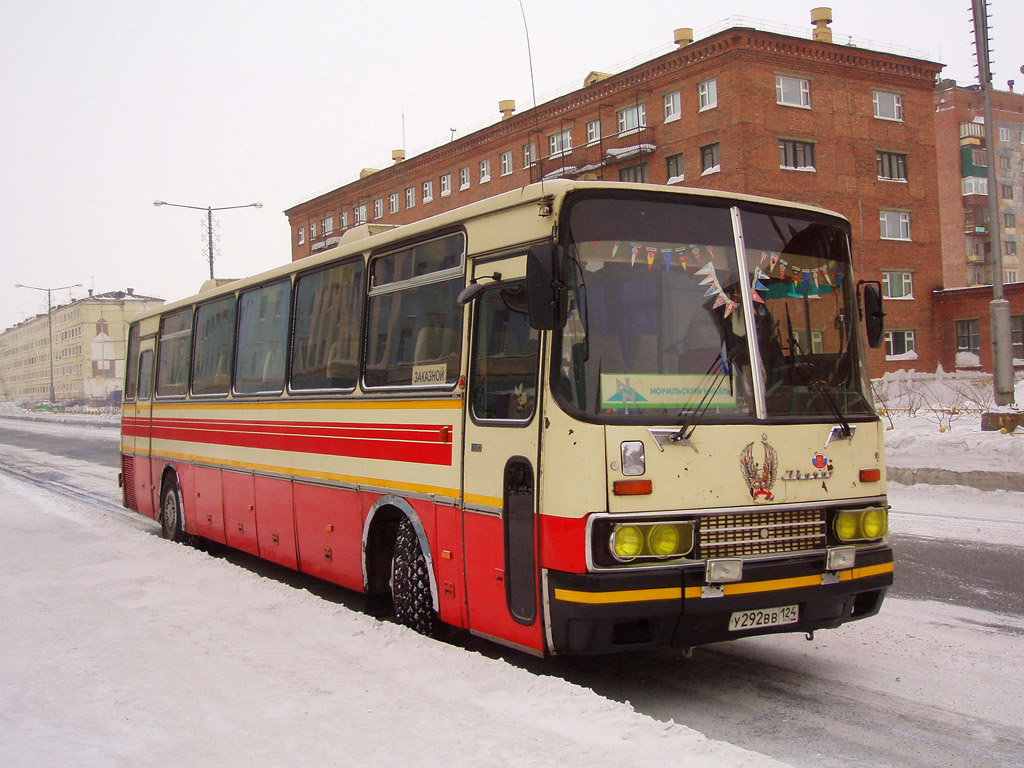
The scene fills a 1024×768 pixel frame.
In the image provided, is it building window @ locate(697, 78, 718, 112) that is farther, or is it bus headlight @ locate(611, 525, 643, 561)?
building window @ locate(697, 78, 718, 112)

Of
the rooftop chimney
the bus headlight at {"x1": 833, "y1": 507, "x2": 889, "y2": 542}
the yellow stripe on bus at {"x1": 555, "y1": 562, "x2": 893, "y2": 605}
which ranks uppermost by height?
the rooftop chimney

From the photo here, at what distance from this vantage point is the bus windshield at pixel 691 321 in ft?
18.2

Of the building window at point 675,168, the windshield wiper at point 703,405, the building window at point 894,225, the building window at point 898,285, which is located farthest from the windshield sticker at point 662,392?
the building window at point 894,225

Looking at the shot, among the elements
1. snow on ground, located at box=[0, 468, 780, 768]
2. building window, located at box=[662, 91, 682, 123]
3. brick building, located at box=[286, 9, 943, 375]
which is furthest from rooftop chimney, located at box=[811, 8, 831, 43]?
snow on ground, located at box=[0, 468, 780, 768]

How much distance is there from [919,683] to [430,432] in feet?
11.4

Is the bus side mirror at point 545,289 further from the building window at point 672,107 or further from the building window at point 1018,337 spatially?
the building window at point 1018,337

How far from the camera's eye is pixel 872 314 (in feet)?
22.0

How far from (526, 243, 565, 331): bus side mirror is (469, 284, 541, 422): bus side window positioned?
368 millimetres

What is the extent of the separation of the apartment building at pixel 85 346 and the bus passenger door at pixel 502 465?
12044 cm

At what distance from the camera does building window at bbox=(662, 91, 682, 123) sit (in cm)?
4616

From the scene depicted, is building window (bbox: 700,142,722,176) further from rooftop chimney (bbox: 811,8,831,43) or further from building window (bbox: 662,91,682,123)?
rooftop chimney (bbox: 811,8,831,43)

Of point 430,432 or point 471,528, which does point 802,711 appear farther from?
point 430,432

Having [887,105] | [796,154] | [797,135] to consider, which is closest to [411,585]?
[796,154]

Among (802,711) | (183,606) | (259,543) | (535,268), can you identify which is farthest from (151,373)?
(802,711)
